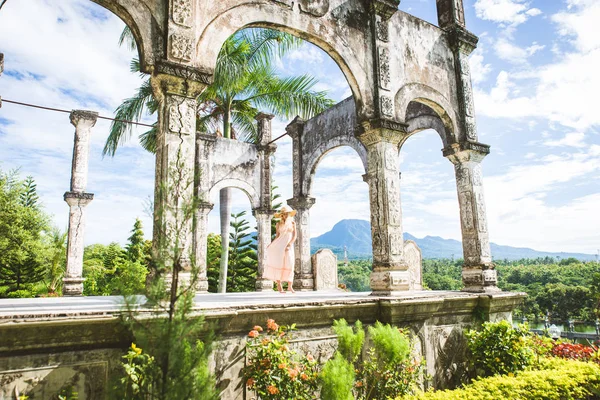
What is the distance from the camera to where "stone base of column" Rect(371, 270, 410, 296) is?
5.96 metres

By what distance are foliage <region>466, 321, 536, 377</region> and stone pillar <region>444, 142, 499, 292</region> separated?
1.78 metres

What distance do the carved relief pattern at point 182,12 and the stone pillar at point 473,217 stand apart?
5.63 meters

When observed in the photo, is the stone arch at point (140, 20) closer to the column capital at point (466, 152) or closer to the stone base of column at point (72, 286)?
the column capital at point (466, 152)

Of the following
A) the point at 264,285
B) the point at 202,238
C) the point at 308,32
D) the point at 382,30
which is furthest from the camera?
the point at 264,285

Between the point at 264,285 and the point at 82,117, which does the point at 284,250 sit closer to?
the point at 264,285

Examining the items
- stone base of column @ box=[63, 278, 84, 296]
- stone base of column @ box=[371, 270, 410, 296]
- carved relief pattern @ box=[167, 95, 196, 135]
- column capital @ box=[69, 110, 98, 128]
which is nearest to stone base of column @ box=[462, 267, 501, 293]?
stone base of column @ box=[371, 270, 410, 296]

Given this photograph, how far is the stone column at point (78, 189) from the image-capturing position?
1138 centimetres

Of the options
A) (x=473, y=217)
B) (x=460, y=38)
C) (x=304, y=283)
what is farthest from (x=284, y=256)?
(x=460, y=38)

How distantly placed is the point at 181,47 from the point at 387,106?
11.4ft

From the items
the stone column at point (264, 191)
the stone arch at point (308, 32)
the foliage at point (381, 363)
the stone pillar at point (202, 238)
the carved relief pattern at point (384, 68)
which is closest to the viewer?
the foliage at point (381, 363)

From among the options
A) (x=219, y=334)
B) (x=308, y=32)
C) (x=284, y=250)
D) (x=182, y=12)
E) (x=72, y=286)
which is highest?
(x=308, y=32)

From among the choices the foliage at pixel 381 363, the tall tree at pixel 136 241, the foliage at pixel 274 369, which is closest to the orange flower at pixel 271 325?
the foliage at pixel 274 369

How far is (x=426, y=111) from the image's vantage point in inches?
384

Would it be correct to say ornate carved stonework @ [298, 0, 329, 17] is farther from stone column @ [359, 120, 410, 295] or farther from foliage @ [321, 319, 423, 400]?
Result: foliage @ [321, 319, 423, 400]
